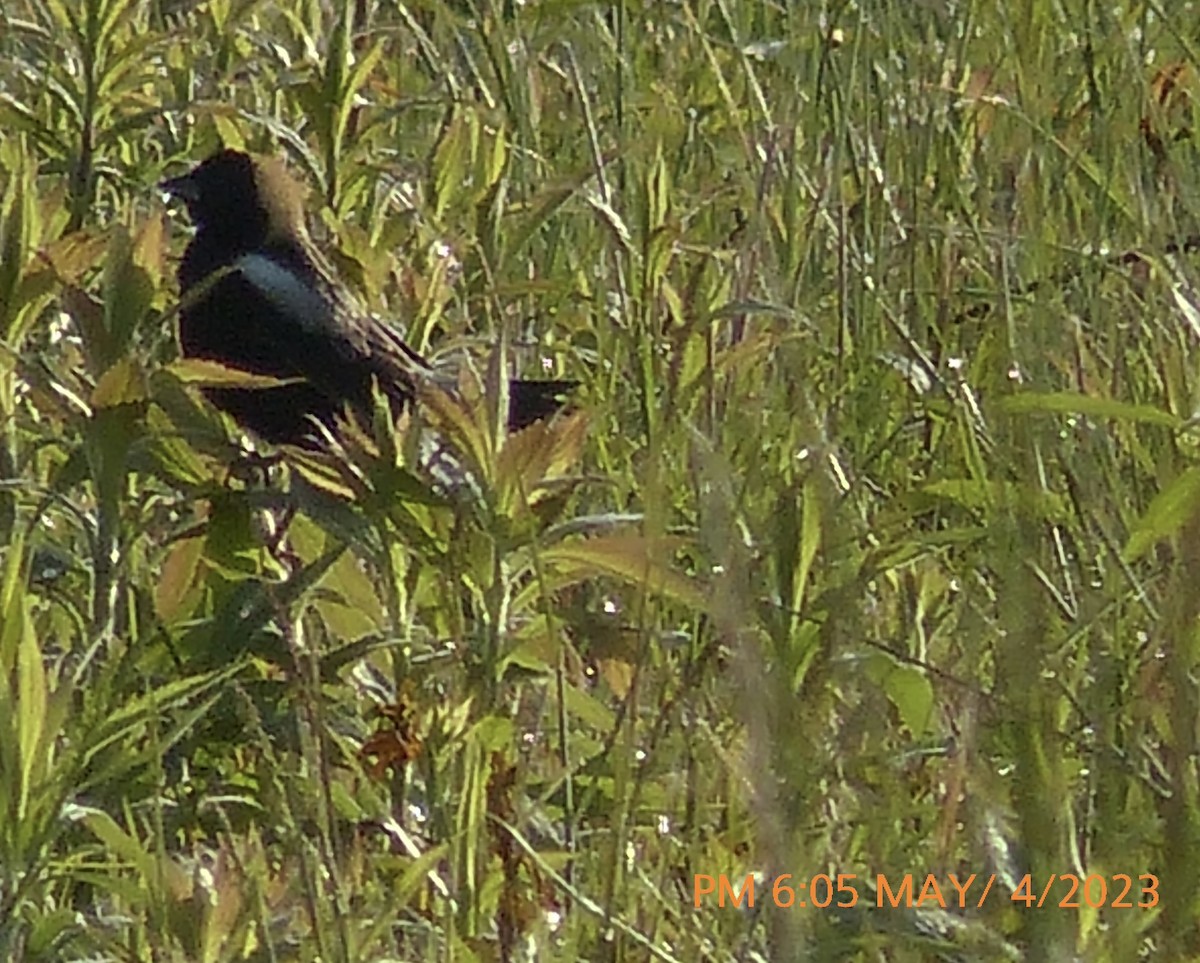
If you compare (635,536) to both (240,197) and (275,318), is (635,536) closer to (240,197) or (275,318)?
(275,318)

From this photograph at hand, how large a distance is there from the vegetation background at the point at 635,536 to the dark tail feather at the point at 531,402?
5 centimetres

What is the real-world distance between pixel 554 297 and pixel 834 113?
0.40m

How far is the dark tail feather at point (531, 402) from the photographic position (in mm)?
2830

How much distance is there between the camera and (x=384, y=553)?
225cm

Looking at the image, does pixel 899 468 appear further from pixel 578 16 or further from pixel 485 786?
pixel 578 16

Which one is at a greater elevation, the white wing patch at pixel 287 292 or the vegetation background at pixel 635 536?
the vegetation background at pixel 635 536

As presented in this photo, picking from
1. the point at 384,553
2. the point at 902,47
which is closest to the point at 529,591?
the point at 384,553
